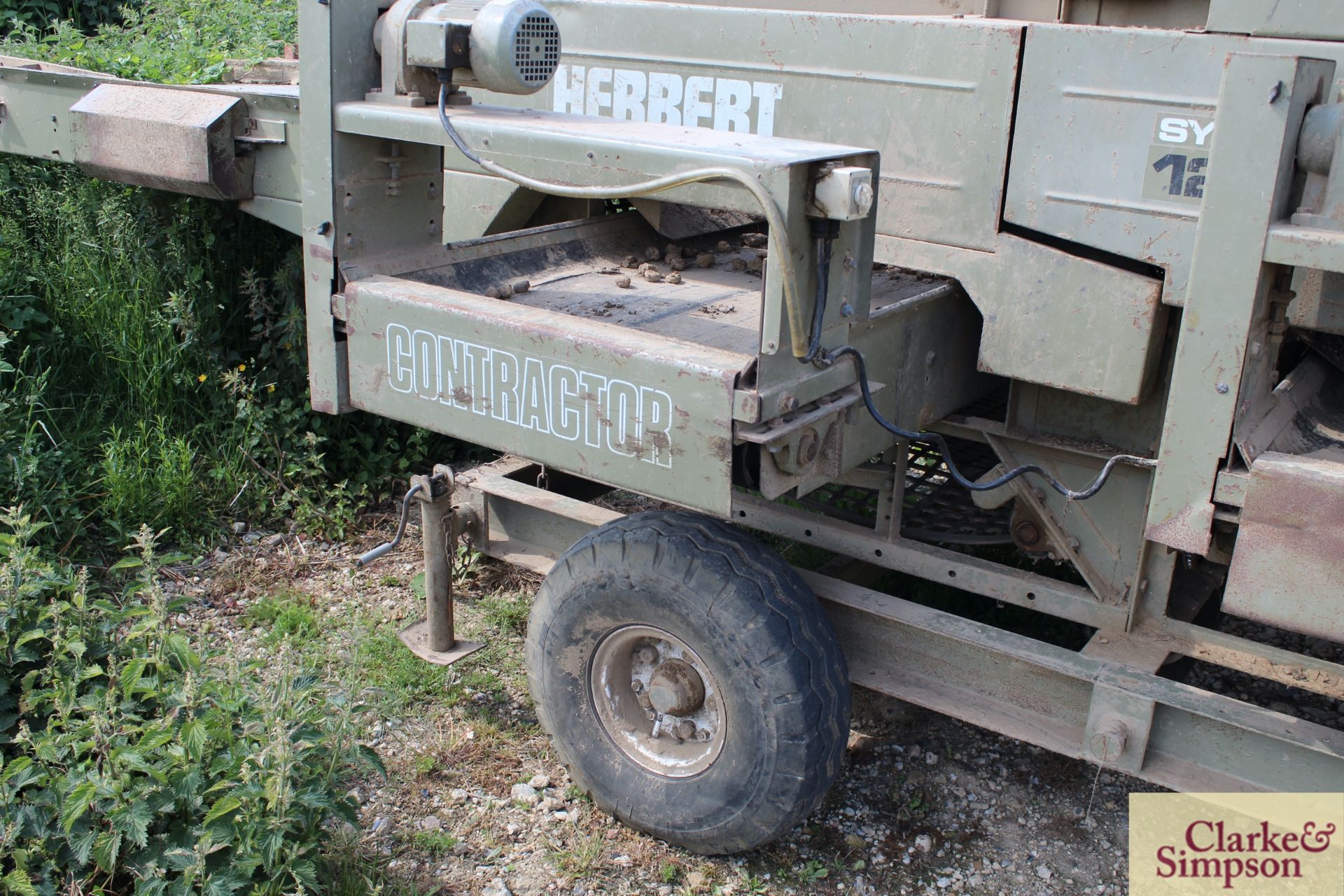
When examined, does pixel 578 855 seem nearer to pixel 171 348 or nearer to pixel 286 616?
pixel 286 616

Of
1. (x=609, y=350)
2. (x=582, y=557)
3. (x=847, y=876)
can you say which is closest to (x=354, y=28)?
(x=609, y=350)

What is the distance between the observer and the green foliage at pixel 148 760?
2.55m

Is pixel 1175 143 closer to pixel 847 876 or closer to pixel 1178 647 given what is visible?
pixel 1178 647

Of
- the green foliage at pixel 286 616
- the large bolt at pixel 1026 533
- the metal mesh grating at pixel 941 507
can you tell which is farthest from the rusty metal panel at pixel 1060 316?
the green foliage at pixel 286 616

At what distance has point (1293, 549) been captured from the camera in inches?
84.3

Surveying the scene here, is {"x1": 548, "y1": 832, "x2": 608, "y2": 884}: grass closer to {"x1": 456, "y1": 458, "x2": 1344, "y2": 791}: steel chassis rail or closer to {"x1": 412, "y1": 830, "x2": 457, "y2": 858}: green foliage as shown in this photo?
{"x1": 412, "y1": 830, "x2": 457, "y2": 858}: green foliage

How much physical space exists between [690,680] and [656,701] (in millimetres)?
102

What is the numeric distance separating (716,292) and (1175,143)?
4.11 feet

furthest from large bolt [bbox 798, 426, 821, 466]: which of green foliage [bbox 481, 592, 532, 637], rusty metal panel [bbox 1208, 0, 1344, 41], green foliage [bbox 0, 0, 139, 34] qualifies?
green foliage [bbox 0, 0, 139, 34]

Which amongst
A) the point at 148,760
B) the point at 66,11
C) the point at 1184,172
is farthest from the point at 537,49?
the point at 66,11

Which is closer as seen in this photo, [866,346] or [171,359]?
[866,346]

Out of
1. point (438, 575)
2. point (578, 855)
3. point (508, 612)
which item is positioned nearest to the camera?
point (578, 855)

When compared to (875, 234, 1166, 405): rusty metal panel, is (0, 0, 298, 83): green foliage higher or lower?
higher

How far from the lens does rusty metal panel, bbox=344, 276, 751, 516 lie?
2.53 metres
